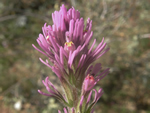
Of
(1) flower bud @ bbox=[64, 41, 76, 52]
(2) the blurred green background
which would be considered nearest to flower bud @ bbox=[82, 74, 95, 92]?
(1) flower bud @ bbox=[64, 41, 76, 52]

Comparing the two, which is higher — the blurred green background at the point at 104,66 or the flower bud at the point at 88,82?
the blurred green background at the point at 104,66

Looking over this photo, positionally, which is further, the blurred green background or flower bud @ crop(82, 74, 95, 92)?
the blurred green background

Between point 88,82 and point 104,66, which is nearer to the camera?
point 88,82

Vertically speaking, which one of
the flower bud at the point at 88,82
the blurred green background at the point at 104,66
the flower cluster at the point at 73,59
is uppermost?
the blurred green background at the point at 104,66

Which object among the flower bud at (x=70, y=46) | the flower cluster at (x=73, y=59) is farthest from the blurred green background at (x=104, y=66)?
the flower bud at (x=70, y=46)

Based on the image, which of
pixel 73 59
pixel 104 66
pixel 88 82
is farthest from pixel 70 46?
pixel 104 66

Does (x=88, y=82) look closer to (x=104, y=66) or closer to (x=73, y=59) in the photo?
(x=73, y=59)

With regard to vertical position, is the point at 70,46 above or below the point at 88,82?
above

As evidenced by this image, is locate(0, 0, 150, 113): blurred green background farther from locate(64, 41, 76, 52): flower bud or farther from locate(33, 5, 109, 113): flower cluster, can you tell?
locate(64, 41, 76, 52): flower bud

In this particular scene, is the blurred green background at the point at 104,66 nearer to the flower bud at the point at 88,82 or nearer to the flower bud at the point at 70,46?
the flower bud at the point at 88,82

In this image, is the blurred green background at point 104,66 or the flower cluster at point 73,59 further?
the blurred green background at point 104,66

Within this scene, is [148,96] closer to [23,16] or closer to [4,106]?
[4,106]

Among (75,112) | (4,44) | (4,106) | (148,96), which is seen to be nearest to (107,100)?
(148,96)
